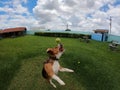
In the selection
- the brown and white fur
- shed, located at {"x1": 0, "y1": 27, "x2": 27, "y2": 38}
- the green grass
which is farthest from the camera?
shed, located at {"x1": 0, "y1": 27, "x2": 27, "y2": 38}

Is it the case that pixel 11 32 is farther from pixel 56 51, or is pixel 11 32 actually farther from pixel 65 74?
pixel 56 51

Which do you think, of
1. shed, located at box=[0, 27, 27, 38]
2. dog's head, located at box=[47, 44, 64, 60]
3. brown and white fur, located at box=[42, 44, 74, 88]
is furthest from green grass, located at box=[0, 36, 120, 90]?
shed, located at box=[0, 27, 27, 38]

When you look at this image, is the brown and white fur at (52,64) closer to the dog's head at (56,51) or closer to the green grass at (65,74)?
the dog's head at (56,51)

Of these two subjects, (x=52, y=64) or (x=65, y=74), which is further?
(x=65, y=74)

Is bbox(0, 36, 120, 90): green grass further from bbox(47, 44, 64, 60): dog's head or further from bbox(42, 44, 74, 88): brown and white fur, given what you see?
bbox(47, 44, 64, 60): dog's head

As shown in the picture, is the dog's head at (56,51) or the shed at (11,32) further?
the shed at (11,32)

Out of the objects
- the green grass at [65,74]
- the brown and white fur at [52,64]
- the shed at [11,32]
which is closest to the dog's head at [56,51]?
the brown and white fur at [52,64]

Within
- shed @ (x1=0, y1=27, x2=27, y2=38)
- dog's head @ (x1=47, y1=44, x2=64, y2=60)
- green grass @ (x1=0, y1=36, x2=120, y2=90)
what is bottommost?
green grass @ (x1=0, y1=36, x2=120, y2=90)

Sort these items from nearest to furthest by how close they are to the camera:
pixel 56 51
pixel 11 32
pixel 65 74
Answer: pixel 56 51 < pixel 65 74 < pixel 11 32

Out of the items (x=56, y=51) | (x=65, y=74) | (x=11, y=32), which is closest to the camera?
(x=56, y=51)

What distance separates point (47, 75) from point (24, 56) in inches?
388

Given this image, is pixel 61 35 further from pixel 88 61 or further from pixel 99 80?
pixel 99 80

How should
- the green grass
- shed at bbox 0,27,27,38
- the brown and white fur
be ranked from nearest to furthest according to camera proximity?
the brown and white fur, the green grass, shed at bbox 0,27,27,38

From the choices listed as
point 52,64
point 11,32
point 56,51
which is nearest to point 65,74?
point 52,64
